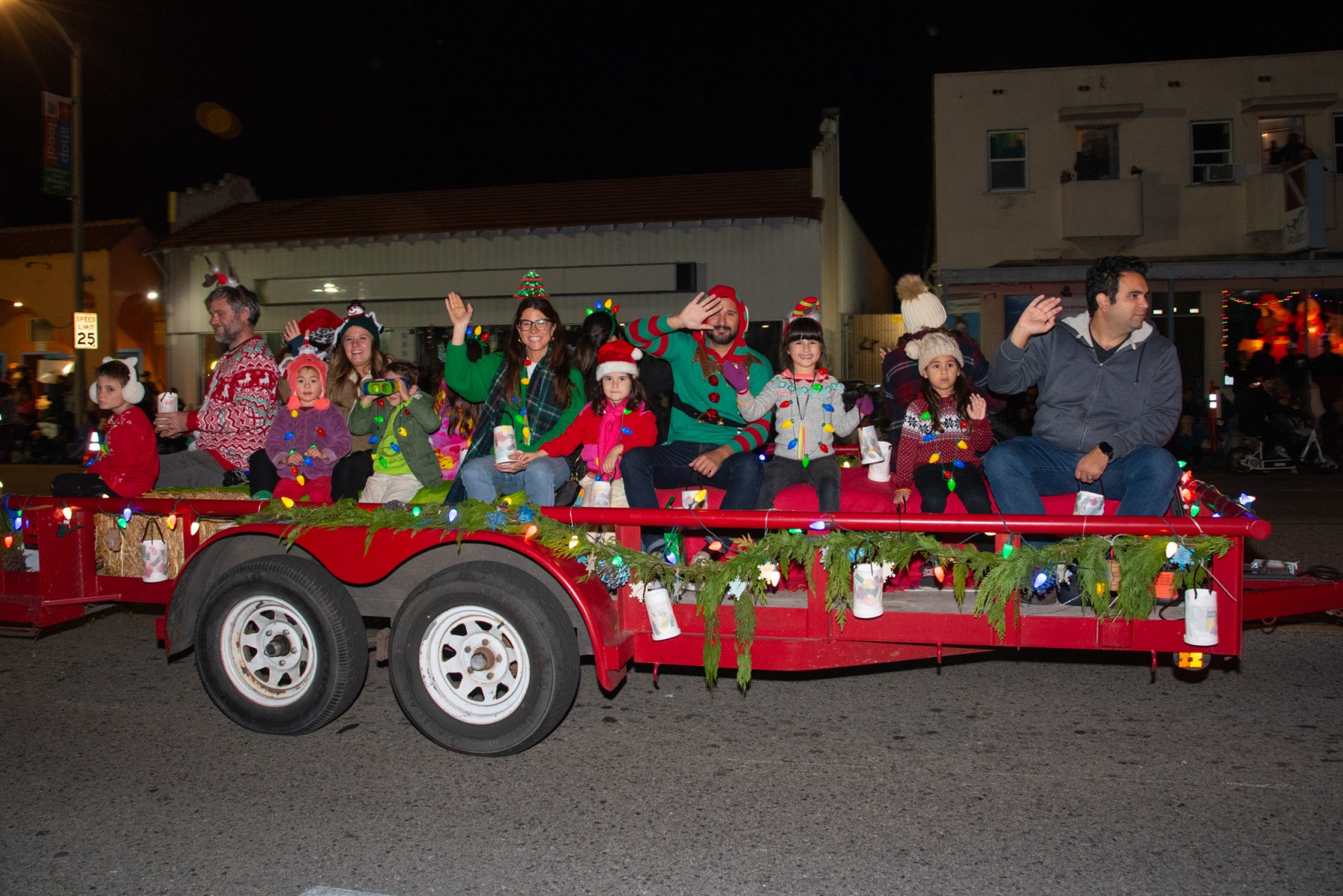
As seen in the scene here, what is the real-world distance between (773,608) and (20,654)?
488 centimetres

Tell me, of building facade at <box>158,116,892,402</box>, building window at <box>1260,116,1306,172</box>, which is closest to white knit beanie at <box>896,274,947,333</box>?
building facade at <box>158,116,892,402</box>

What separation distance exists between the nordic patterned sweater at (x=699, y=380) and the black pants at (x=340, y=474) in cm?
171

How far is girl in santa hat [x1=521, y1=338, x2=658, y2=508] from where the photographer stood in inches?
204

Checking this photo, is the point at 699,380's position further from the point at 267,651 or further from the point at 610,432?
the point at 267,651

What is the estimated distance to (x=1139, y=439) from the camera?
177 inches

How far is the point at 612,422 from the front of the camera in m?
5.26

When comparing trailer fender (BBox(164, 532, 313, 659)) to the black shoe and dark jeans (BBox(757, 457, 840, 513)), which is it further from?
the black shoe

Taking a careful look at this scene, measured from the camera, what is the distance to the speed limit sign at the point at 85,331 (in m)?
16.4

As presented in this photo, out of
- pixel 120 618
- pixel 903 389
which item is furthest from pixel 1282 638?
pixel 120 618

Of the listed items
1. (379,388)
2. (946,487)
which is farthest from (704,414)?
(379,388)

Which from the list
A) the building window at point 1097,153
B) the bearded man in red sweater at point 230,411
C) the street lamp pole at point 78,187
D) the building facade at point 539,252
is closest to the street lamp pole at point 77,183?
the street lamp pole at point 78,187

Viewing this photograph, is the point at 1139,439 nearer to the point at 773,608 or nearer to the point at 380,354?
the point at 773,608

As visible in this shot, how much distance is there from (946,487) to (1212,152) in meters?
18.2

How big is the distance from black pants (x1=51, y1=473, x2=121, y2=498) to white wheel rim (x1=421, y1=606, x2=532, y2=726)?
2.41m
